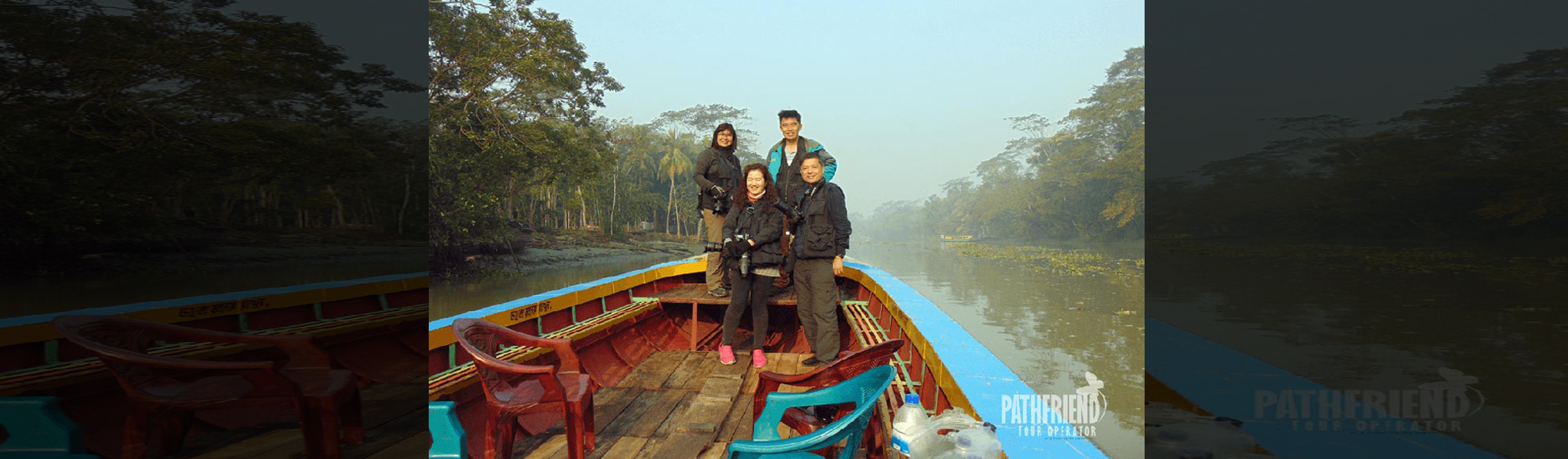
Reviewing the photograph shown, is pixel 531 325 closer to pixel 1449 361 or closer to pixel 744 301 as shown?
pixel 744 301

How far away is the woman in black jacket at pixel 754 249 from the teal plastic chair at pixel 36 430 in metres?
2.68

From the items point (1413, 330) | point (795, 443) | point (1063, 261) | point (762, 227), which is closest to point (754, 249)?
point (762, 227)

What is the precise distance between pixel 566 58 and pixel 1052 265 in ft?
108

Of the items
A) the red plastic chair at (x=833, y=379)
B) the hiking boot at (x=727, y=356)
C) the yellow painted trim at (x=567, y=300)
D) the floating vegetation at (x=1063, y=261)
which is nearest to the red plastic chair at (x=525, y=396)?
the yellow painted trim at (x=567, y=300)

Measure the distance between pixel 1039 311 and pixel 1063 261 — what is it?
13.7 metres

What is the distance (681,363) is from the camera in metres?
3.50

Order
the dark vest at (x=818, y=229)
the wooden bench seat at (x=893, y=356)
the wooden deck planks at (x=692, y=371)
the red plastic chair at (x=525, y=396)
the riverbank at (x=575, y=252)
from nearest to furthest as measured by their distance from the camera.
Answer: the red plastic chair at (x=525, y=396), the wooden bench seat at (x=893, y=356), the wooden deck planks at (x=692, y=371), the dark vest at (x=818, y=229), the riverbank at (x=575, y=252)

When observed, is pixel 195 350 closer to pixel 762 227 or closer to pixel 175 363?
pixel 175 363

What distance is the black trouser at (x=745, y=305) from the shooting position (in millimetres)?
3408

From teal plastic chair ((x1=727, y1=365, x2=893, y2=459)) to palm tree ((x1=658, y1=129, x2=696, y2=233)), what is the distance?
101 ft

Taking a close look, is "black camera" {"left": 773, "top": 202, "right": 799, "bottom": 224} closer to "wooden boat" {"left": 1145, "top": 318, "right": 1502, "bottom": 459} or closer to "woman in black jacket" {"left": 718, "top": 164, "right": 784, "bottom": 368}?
"woman in black jacket" {"left": 718, "top": 164, "right": 784, "bottom": 368}

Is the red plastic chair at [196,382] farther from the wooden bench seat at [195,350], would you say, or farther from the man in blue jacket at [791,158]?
the man in blue jacket at [791,158]

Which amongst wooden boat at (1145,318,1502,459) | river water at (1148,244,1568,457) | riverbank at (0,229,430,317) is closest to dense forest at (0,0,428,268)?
riverbank at (0,229,430,317)

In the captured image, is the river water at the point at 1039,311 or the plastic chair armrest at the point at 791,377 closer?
the plastic chair armrest at the point at 791,377
